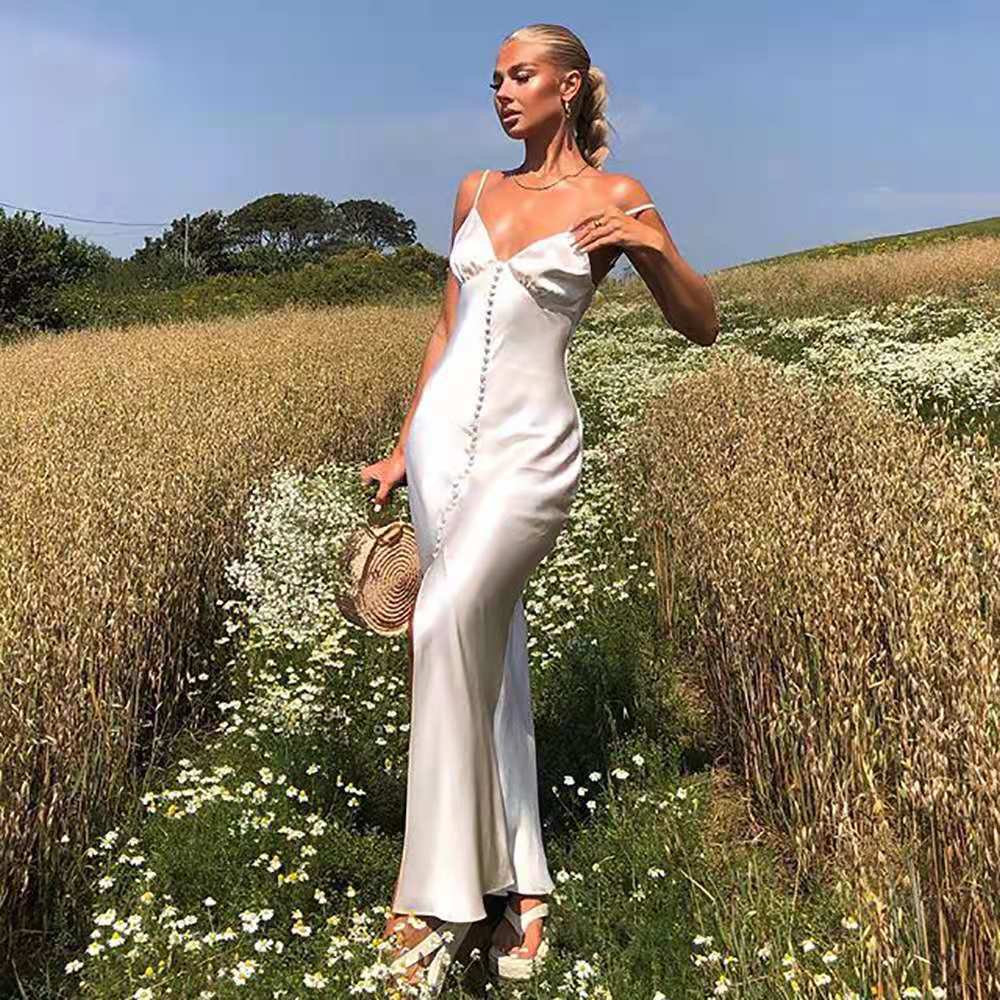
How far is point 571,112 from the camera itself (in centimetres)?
301

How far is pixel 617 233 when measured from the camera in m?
2.70

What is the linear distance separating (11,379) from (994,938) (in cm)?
1196

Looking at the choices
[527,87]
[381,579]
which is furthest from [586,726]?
[527,87]

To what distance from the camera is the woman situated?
2777 millimetres

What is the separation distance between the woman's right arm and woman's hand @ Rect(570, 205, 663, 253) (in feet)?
1.66

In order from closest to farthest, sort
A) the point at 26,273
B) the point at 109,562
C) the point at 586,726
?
the point at 109,562, the point at 586,726, the point at 26,273

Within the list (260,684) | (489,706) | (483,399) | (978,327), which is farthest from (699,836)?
(978,327)

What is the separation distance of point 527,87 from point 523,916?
2357 mm

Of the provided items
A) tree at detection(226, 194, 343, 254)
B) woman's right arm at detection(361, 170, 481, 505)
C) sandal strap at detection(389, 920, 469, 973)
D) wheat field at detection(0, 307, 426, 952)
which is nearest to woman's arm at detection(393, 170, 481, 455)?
woman's right arm at detection(361, 170, 481, 505)

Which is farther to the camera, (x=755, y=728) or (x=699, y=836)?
(x=755, y=728)

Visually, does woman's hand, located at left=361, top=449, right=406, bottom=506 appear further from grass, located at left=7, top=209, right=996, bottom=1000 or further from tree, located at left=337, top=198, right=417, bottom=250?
tree, located at left=337, top=198, right=417, bottom=250

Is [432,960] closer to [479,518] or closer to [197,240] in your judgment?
[479,518]

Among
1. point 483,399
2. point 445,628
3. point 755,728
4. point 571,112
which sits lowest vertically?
point 755,728

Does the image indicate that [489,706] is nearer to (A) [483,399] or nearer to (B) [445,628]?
(B) [445,628]
